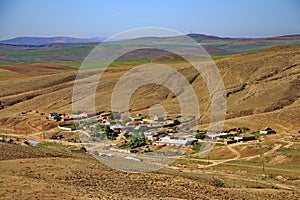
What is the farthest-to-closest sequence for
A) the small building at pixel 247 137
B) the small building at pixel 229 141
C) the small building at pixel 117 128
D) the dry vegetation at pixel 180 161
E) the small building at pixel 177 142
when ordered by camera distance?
the small building at pixel 117 128, the small building at pixel 247 137, the small building at pixel 177 142, the small building at pixel 229 141, the dry vegetation at pixel 180 161

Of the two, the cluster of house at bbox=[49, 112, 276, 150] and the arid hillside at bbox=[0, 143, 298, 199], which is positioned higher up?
the arid hillside at bbox=[0, 143, 298, 199]

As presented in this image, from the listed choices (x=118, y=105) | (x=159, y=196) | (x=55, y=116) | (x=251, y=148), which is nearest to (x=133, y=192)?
(x=159, y=196)

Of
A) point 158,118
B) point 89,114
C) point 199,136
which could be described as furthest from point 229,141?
point 89,114

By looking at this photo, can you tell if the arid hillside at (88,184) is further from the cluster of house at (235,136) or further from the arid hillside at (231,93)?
the arid hillside at (231,93)

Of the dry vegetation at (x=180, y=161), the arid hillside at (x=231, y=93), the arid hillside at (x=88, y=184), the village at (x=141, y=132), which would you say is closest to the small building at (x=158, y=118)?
the village at (x=141, y=132)

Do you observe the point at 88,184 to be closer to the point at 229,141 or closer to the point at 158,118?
the point at 229,141

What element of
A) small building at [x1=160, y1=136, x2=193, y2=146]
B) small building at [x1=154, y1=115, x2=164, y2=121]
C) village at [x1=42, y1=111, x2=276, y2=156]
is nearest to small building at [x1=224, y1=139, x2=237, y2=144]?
village at [x1=42, y1=111, x2=276, y2=156]

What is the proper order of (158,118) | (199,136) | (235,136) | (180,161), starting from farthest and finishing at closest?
(158,118), (199,136), (235,136), (180,161)

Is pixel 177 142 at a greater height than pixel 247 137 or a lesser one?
lesser

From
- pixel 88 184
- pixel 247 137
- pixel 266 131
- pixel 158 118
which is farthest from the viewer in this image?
pixel 158 118

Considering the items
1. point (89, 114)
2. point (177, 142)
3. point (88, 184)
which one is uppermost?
point (88, 184)

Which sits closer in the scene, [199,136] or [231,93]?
[199,136]

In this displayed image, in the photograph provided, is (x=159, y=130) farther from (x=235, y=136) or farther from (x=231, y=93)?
(x=231, y=93)

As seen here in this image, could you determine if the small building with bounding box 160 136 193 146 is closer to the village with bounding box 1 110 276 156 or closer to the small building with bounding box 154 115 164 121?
the village with bounding box 1 110 276 156
